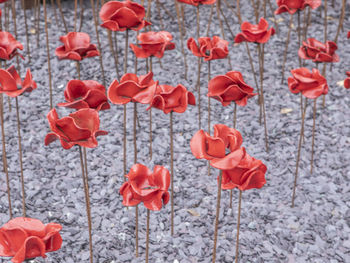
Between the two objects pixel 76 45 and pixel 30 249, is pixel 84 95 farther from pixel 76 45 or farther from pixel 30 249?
pixel 30 249

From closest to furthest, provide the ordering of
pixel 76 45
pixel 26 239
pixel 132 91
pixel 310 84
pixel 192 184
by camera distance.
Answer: pixel 26 239, pixel 132 91, pixel 310 84, pixel 76 45, pixel 192 184

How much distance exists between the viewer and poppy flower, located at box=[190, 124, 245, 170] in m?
0.93

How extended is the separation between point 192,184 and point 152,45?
0.57m

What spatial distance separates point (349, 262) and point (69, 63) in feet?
5.20

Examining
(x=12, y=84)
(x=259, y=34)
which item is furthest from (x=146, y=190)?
(x=259, y=34)

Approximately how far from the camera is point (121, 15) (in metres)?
1.43

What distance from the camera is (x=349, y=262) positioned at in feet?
4.84

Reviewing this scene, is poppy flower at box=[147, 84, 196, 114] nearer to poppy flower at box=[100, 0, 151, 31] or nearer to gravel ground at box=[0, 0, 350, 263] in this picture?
poppy flower at box=[100, 0, 151, 31]

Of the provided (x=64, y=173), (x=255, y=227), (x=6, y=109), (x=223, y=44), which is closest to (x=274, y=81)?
(x=223, y=44)

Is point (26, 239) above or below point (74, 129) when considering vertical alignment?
below

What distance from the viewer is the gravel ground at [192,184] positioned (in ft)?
4.90

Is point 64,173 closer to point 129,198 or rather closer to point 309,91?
point 129,198

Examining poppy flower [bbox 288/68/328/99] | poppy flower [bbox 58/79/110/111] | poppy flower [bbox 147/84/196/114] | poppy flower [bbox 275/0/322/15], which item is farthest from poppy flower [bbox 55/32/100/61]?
poppy flower [bbox 275/0/322/15]

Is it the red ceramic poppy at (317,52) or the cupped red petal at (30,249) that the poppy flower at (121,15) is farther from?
the cupped red petal at (30,249)
